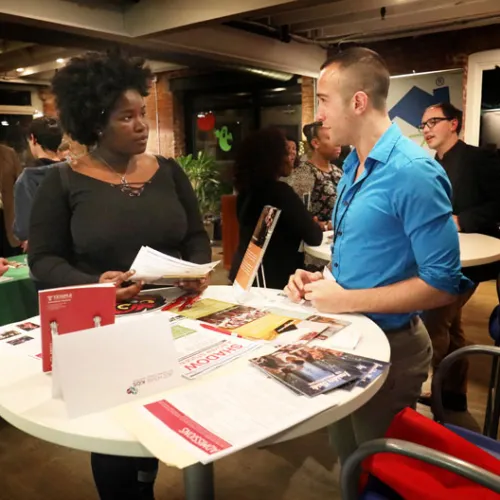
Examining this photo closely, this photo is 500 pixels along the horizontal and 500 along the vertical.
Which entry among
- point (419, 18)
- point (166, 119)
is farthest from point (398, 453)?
point (166, 119)

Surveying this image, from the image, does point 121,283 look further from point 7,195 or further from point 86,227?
point 7,195

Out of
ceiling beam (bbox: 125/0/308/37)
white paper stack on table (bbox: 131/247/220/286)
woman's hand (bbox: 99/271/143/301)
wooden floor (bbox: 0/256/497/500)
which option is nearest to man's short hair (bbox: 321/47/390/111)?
white paper stack on table (bbox: 131/247/220/286)

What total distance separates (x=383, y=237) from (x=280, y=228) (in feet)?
4.09

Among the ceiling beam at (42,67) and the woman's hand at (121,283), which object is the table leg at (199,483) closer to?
the woman's hand at (121,283)

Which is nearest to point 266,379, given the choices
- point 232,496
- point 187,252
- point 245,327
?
point 245,327

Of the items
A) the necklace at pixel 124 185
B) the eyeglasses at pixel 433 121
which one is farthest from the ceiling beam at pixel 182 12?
the necklace at pixel 124 185

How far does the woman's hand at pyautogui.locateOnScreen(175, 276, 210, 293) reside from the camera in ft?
5.27

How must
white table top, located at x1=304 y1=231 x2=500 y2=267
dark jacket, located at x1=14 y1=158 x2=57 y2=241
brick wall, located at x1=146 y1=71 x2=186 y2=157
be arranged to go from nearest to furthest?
white table top, located at x1=304 y1=231 x2=500 y2=267, dark jacket, located at x1=14 y1=158 x2=57 y2=241, brick wall, located at x1=146 y1=71 x2=186 y2=157

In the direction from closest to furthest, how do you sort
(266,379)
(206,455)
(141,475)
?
1. (206,455)
2. (266,379)
3. (141,475)

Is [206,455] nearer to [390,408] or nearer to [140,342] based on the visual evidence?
[140,342]

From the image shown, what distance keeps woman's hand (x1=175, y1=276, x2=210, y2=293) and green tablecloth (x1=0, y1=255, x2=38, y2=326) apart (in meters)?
1.29

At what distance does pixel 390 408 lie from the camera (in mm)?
1376

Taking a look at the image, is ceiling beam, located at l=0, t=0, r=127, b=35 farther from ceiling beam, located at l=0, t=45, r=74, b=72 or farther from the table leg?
the table leg

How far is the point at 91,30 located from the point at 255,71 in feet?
9.80
